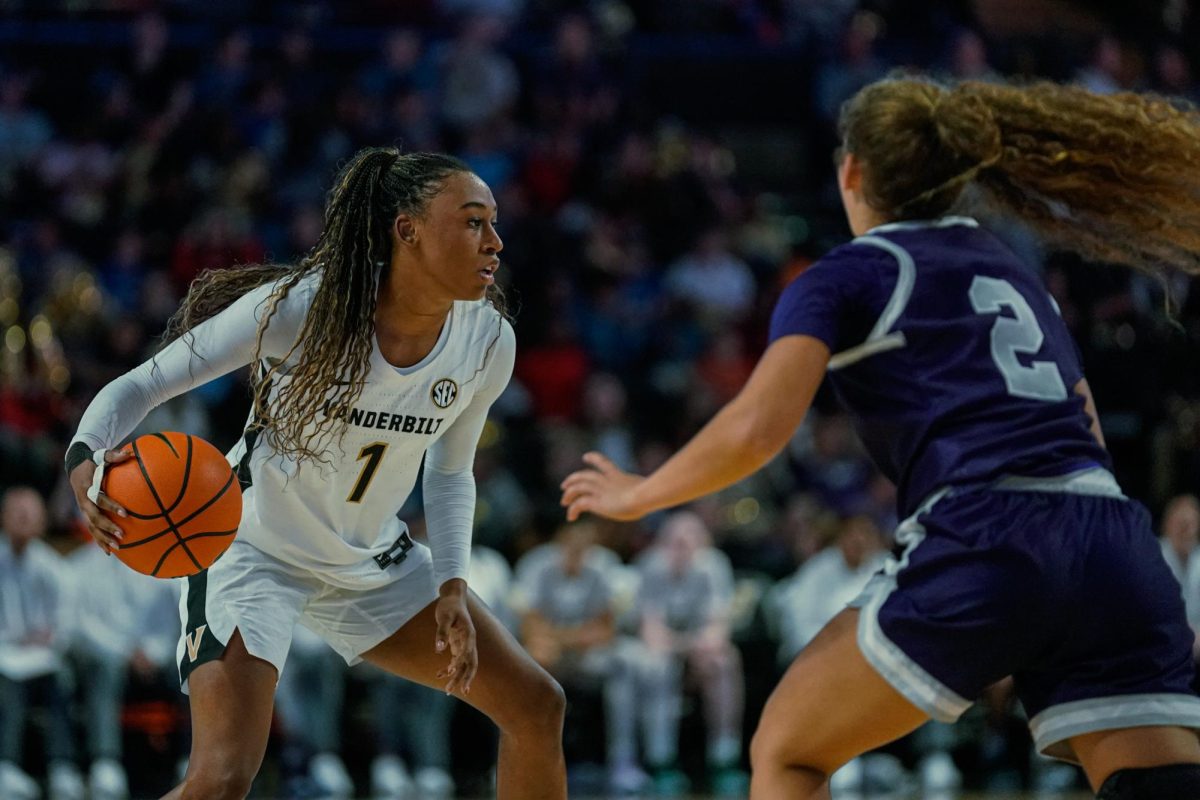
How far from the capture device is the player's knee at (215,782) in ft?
12.2

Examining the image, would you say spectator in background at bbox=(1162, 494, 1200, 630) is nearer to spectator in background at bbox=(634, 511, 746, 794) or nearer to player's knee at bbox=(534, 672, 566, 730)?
spectator in background at bbox=(634, 511, 746, 794)

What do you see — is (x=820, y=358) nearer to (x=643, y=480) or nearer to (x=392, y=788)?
(x=643, y=480)

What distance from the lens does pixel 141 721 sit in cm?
919

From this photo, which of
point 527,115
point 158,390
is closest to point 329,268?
point 158,390

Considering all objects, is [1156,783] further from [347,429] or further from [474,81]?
[474,81]

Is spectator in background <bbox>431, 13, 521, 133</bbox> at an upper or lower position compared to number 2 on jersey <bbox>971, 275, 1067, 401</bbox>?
upper

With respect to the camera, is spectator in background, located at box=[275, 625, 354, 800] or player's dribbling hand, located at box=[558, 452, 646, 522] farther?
spectator in background, located at box=[275, 625, 354, 800]

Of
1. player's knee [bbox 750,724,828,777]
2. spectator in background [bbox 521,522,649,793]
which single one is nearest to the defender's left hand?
player's knee [bbox 750,724,828,777]

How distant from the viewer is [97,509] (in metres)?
3.79

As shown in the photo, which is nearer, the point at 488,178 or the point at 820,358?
the point at 820,358

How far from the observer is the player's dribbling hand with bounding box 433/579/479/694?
4125mm

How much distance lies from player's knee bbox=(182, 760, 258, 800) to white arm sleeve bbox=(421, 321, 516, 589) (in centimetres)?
79

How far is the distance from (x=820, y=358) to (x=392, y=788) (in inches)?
248

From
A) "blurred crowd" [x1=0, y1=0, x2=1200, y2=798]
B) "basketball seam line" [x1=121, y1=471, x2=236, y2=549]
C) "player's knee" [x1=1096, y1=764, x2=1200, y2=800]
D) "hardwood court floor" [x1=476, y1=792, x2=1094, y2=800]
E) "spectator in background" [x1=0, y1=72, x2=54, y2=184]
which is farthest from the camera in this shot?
"spectator in background" [x1=0, y1=72, x2=54, y2=184]
